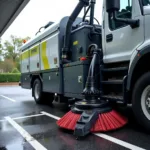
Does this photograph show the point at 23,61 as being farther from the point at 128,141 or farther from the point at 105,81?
the point at 128,141

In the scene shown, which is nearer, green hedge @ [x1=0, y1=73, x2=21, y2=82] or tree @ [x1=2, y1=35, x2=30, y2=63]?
green hedge @ [x1=0, y1=73, x2=21, y2=82]

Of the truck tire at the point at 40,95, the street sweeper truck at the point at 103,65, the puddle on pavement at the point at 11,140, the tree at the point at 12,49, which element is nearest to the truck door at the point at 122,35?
the street sweeper truck at the point at 103,65

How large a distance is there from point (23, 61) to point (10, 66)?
39.1m

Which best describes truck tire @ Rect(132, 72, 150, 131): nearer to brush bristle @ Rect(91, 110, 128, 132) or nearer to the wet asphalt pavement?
the wet asphalt pavement

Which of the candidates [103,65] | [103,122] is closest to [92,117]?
[103,122]

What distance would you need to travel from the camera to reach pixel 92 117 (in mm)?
3598

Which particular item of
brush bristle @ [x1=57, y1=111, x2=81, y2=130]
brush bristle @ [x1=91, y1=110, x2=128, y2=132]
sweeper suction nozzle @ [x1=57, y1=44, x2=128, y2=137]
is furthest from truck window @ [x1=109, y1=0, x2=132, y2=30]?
brush bristle @ [x1=57, y1=111, x2=81, y2=130]

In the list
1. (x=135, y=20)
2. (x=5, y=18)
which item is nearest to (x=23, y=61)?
(x=5, y=18)

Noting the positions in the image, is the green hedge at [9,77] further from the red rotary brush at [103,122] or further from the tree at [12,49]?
the red rotary brush at [103,122]

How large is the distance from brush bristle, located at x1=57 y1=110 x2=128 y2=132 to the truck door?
1107 millimetres

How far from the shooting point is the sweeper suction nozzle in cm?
351

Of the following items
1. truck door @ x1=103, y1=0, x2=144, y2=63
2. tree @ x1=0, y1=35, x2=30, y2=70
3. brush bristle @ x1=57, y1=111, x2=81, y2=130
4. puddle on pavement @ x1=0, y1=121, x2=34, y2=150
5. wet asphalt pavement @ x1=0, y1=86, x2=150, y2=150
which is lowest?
puddle on pavement @ x1=0, y1=121, x2=34, y2=150

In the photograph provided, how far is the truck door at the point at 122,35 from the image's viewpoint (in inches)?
146

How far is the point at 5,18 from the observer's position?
540 inches
